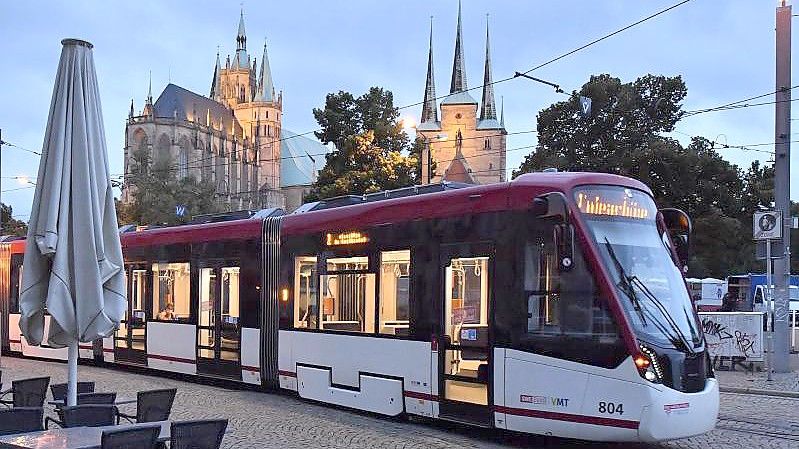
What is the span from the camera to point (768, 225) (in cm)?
1733

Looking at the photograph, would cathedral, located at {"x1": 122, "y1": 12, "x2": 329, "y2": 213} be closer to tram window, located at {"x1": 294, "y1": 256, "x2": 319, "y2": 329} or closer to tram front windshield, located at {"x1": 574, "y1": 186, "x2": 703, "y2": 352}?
tram window, located at {"x1": 294, "y1": 256, "x2": 319, "y2": 329}

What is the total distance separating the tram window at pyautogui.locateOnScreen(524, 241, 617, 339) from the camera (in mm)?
9188

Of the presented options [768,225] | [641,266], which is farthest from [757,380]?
[641,266]

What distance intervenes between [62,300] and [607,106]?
38.2m

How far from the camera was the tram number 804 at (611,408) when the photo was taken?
351 inches

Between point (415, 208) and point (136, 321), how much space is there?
8.73 m

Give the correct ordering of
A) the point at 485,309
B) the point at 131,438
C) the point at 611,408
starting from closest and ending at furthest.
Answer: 1. the point at 131,438
2. the point at 611,408
3. the point at 485,309

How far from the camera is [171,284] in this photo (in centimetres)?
1720

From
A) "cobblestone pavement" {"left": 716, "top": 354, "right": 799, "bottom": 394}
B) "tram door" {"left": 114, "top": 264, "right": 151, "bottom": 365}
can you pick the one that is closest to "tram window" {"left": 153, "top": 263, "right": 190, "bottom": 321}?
"tram door" {"left": 114, "top": 264, "right": 151, "bottom": 365}

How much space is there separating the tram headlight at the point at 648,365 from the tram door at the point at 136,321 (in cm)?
1160

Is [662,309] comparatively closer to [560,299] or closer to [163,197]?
[560,299]

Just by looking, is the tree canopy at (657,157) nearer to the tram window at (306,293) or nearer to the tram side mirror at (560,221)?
the tram window at (306,293)

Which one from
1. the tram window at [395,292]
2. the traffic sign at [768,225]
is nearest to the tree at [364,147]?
the traffic sign at [768,225]

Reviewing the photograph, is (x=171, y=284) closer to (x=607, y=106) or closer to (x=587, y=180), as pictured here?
(x=587, y=180)
